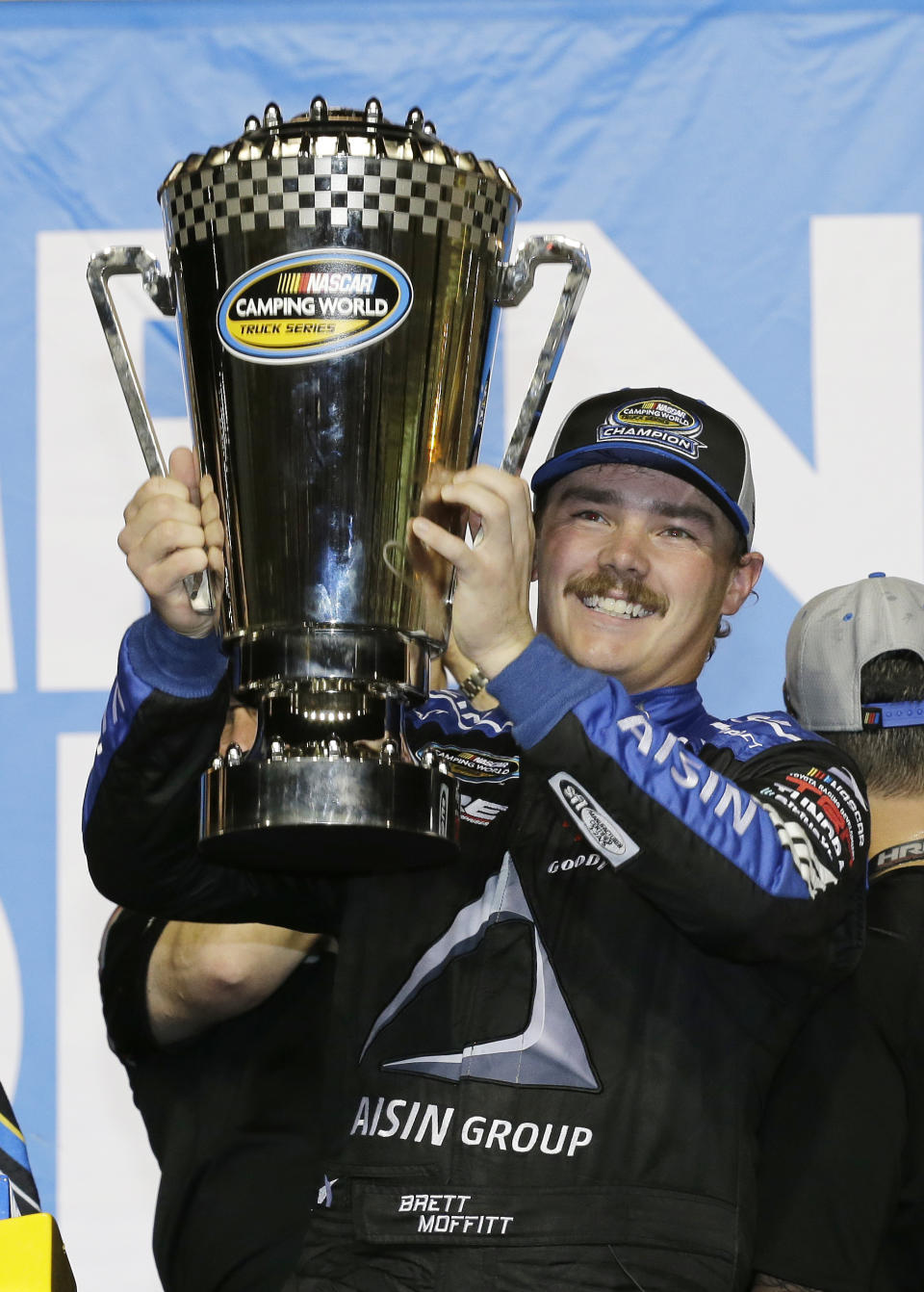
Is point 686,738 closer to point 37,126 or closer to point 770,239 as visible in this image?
point 770,239

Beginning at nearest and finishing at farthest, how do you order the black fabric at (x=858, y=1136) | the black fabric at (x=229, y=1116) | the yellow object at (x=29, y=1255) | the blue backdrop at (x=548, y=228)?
the yellow object at (x=29, y=1255) → the black fabric at (x=858, y=1136) → the black fabric at (x=229, y=1116) → the blue backdrop at (x=548, y=228)

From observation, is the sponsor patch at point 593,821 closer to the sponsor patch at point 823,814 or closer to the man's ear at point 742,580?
the sponsor patch at point 823,814

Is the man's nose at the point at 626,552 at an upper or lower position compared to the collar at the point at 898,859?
upper

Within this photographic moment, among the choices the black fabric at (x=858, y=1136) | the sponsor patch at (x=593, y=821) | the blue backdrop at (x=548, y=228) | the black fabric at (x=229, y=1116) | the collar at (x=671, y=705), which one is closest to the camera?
the sponsor patch at (x=593, y=821)

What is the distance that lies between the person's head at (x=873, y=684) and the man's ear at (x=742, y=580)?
12 cm

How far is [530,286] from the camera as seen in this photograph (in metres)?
1.23

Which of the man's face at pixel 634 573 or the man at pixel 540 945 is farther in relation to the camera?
the man's face at pixel 634 573

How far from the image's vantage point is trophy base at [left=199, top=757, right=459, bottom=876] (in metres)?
1.12

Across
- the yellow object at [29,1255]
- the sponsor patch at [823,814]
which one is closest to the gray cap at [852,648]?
the sponsor patch at [823,814]

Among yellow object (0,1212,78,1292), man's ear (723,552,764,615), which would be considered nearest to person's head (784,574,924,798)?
man's ear (723,552,764,615)

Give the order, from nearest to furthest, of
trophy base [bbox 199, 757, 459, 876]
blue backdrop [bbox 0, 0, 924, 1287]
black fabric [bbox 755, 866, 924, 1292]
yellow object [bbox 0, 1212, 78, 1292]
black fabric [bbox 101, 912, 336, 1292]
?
yellow object [bbox 0, 1212, 78, 1292] → trophy base [bbox 199, 757, 459, 876] → black fabric [bbox 755, 866, 924, 1292] → black fabric [bbox 101, 912, 336, 1292] → blue backdrop [bbox 0, 0, 924, 1287]

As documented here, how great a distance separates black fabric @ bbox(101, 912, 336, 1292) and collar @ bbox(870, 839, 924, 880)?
1.84 ft

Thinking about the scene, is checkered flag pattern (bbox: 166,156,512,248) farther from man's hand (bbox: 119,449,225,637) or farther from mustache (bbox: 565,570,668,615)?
mustache (bbox: 565,570,668,615)

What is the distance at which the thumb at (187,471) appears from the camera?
1.25 m
